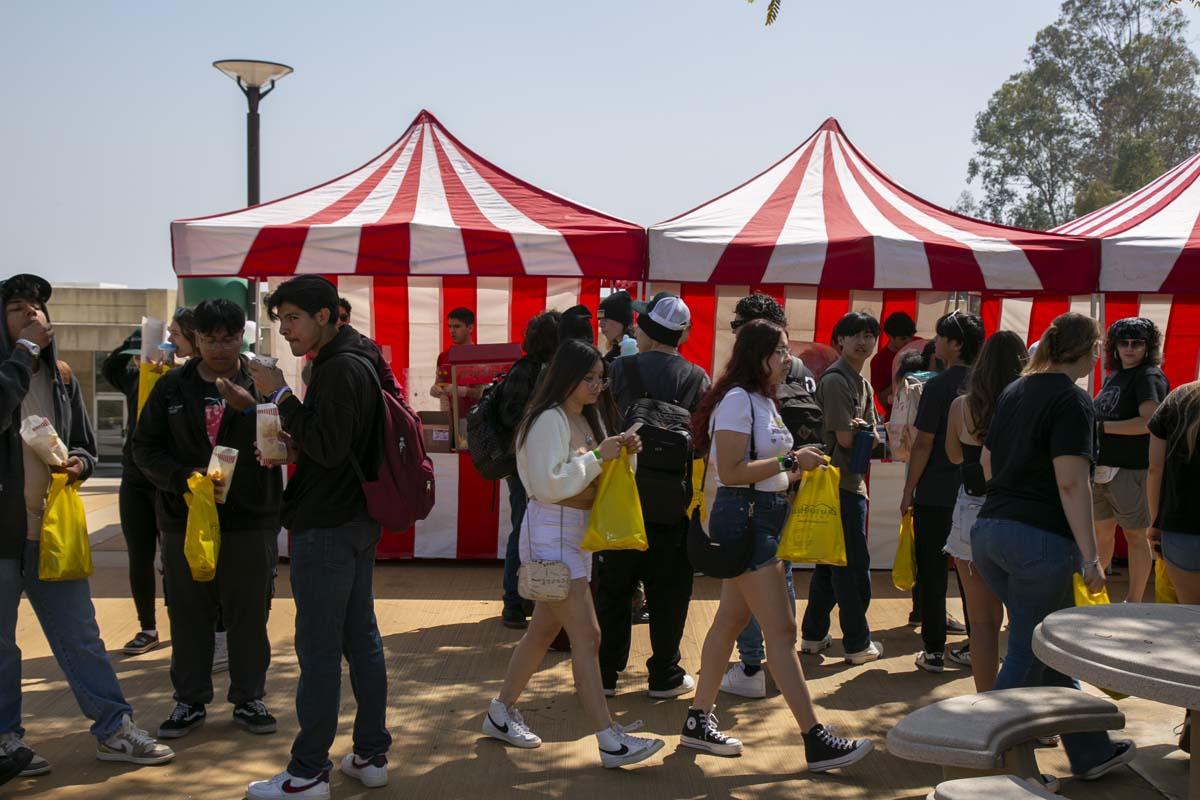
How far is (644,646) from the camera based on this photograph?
6.36m

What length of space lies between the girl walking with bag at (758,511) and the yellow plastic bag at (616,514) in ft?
0.97

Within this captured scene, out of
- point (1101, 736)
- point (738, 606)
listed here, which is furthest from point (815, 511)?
point (1101, 736)

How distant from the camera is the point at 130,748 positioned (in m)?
4.41

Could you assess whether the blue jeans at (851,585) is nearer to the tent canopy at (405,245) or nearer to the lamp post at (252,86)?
the tent canopy at (405,245)

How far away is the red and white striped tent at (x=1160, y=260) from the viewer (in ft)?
25.7

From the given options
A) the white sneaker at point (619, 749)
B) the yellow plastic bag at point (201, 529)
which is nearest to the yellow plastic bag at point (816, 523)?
the white sneaker at point (619, 749)

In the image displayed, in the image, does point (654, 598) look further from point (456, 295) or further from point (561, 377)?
point (456, 295)

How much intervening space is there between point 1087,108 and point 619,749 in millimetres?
54450

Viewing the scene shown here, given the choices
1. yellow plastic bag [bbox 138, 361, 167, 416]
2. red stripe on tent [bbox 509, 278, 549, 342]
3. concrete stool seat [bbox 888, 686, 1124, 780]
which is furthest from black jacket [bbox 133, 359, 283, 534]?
red stripe on tent [bbox 509, 278, 549, 342]

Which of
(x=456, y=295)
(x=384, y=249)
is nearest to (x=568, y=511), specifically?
(x=384, y=249)

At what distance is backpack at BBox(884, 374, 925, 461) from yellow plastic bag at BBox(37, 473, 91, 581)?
12.8ft

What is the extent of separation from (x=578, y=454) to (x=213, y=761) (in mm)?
1848

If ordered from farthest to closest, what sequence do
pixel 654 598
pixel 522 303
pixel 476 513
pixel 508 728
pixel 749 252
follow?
pixel 522 303 < pixel 476 513 < pixel 749 252 < pixel 654 598 < pixel 508 728

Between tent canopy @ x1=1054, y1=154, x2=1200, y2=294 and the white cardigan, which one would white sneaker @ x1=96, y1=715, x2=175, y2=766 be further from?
tent canopy @ x1=1054, y1=154, x2=1200, y2=294
